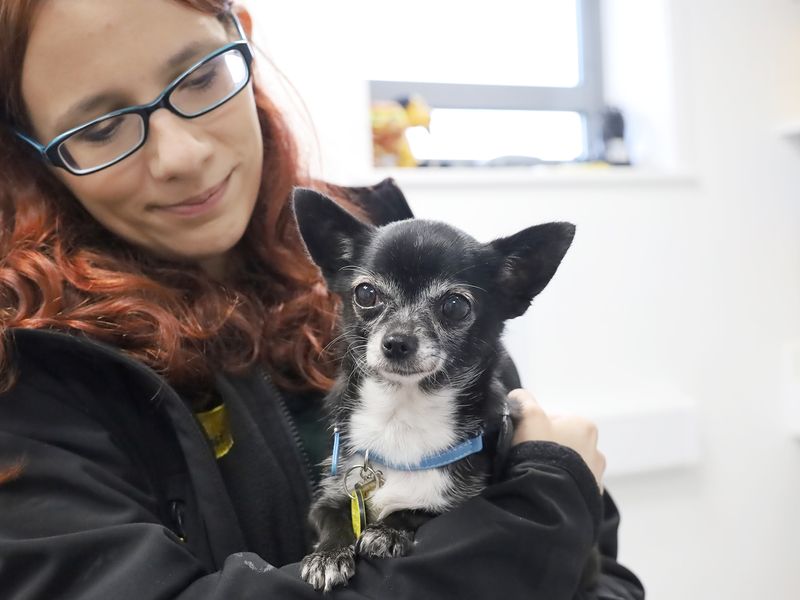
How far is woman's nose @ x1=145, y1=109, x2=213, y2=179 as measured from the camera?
1.04 metres

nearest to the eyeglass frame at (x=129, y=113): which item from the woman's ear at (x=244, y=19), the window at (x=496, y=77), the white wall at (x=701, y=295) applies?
the woman's ear at (x=244, y=19)

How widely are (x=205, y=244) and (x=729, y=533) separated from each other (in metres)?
2.29

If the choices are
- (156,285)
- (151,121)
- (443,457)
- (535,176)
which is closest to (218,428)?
(156,285)

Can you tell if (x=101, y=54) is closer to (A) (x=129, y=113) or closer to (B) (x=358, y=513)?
(A) (x=129, y=113)

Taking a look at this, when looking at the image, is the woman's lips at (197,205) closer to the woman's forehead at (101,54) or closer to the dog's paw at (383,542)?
the woman's forehead at (101,54)

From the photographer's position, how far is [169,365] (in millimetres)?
973

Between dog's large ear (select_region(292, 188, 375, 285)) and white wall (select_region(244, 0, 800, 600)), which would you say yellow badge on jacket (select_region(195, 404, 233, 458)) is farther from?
white wall (select_region(244, 0, 800, 600))

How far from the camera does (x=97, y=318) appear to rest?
0.95m

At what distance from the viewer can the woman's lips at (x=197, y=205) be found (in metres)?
1.12

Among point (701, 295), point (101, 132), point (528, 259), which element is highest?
point (101, 132)

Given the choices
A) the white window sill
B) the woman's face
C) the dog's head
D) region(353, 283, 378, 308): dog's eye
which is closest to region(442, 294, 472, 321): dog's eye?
the dog's head

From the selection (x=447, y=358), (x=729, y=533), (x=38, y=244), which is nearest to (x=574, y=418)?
(x=447, y=358)

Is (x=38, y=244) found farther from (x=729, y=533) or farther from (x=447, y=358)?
(x=729, y=533)

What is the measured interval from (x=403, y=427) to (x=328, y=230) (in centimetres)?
32
